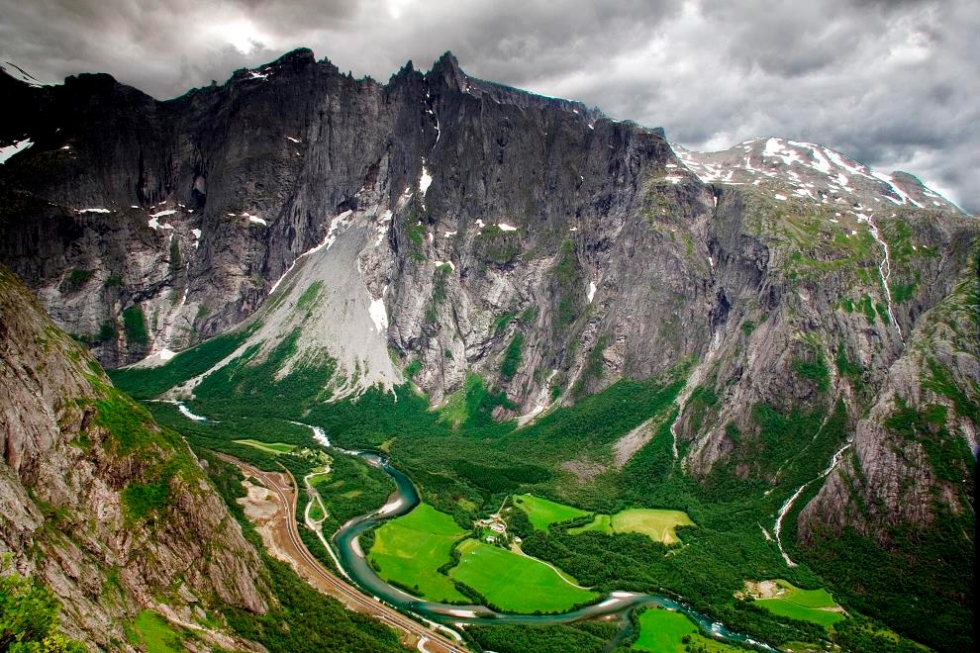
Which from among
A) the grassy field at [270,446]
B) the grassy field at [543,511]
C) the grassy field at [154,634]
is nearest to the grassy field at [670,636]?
the grassy field at [543,511]

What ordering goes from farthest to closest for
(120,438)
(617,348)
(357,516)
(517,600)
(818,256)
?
(617,348), (818,256), (357,516), (517,600), (120,438)

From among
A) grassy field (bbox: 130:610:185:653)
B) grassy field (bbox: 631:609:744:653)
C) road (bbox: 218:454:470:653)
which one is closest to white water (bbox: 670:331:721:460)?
grassy field (bbox: 631:609:744:653)

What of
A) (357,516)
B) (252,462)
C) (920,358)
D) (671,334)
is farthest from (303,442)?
(920,358)

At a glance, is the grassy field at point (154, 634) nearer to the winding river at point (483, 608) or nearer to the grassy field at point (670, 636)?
the winding river at point (483, 608)

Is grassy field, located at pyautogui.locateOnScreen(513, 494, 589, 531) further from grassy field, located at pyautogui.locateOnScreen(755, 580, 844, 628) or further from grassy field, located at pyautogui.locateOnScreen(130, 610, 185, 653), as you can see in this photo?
grassy field, located at pyautogui.locateOnScreen(130, 610, 185, 653)

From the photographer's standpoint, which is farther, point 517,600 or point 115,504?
point 517,600

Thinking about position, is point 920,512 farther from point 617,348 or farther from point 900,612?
point 617,348
